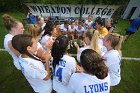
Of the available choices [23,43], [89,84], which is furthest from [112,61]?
[23,43]

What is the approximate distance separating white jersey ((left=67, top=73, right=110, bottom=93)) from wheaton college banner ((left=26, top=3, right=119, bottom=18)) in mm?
10035

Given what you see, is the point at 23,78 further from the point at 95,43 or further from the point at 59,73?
the point at 59,73

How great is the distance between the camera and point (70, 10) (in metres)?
14.1

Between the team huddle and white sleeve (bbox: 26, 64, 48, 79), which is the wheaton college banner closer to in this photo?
the team huddle

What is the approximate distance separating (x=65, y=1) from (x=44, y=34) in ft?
82.6

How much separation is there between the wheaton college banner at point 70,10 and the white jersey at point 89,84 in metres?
10.0

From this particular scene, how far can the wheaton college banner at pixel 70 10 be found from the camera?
45.0 ft

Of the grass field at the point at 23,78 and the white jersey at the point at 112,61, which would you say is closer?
the white jersey at the point at 112,61

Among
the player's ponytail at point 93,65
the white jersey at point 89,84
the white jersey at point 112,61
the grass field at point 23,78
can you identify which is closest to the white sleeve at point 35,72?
the white jersey at point 89,84

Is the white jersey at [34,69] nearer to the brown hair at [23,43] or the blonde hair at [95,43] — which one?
the brown hair at [23,43]

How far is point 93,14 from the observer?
558 inches

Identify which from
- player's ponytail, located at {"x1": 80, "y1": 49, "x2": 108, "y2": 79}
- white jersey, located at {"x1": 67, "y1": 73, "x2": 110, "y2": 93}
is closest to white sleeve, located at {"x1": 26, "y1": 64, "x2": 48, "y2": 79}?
white jersey, located at {"x1": 67, "y1": 73, "x2": 110, "y2": 93}

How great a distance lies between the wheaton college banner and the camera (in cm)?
1373

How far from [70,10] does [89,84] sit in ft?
34.8
